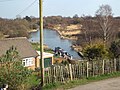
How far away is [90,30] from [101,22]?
4.23 meters

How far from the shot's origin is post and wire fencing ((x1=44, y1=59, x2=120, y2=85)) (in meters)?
19.5

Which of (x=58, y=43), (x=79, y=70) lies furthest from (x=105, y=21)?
(x=79, y=70)

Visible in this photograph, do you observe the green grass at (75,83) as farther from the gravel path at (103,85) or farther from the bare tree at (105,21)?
the bare tree at (105,21)

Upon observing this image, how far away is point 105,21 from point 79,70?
40.7m

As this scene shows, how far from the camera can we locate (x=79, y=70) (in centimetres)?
2066

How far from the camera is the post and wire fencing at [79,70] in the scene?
19469mm

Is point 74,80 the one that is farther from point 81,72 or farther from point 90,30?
point 90,30

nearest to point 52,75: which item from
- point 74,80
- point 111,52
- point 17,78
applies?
point 74,80

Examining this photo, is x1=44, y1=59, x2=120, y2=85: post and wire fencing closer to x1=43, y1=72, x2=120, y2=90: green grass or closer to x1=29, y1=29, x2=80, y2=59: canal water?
x1=43, y1=72, x2=120, y2=90: green grass

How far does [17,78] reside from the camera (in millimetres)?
17422

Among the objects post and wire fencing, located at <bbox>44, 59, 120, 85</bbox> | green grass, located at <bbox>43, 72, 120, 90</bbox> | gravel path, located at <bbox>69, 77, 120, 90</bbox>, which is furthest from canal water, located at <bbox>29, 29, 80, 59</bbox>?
gravel path, located at <bbox>69, 77, 120, 90</bbox>

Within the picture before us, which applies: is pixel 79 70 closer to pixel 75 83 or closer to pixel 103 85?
pixel 75 83

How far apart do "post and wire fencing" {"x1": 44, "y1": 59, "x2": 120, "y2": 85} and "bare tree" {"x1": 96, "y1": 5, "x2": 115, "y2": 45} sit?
35.1 meters

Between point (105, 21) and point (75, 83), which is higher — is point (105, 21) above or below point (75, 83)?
above
